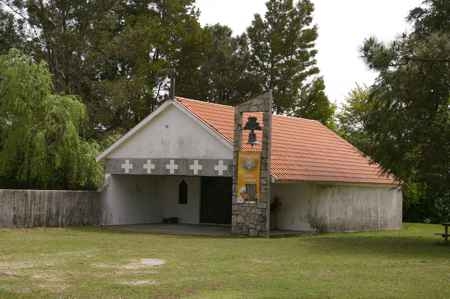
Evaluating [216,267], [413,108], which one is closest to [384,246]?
[413,108]

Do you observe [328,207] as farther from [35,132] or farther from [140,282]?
[140,282]

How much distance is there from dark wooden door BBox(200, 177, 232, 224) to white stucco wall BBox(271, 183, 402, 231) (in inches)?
111

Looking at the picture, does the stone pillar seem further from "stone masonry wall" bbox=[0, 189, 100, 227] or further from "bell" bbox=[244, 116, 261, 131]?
"stone masonry wall" bbox=[0, 189, 100, 227]

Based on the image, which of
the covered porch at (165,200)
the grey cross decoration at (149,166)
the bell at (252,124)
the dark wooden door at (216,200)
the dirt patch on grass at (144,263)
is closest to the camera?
the dirt patch on grass at (144,263)

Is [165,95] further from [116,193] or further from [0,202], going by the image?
[0,202]

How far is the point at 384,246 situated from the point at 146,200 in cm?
1257

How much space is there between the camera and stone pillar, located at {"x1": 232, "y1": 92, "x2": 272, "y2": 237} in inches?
948

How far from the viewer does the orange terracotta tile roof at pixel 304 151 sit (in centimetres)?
2638

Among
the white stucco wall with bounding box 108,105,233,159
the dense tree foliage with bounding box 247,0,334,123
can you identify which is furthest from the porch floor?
the dense tree foliage with bounding box 247,0,334,123

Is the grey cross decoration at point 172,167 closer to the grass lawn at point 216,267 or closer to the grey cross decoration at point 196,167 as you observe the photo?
the grey cross decoration at point 196,167

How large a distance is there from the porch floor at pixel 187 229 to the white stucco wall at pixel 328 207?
0.89m

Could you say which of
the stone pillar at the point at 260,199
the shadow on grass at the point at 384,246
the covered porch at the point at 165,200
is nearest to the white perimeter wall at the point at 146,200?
the covered porch at the point at 165,200

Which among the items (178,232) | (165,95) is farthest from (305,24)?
(178,232)

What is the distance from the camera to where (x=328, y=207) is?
1091 inches
